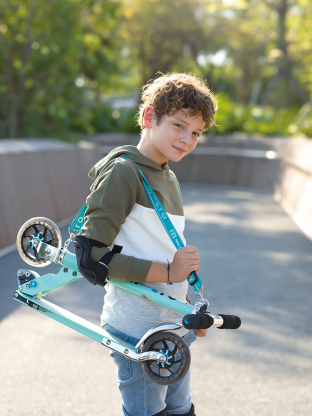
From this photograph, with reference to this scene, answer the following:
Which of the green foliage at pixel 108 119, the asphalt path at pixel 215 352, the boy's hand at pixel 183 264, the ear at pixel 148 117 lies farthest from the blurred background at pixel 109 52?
the boy's hand at pixel 183 264

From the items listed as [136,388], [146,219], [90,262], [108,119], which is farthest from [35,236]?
[108,119]

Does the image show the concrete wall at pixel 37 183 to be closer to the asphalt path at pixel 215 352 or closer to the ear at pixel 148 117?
the asphalt path at pixel 215 352

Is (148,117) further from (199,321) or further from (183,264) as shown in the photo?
(199,321)

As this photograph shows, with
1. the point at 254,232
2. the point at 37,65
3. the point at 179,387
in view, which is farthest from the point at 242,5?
the point at 179,387

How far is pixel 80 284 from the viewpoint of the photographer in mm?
5629

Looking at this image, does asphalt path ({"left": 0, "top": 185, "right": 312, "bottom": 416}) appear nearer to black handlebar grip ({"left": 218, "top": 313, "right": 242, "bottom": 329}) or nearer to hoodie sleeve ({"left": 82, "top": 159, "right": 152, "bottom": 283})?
black handlebar grip ({"left": 218, "top": 313, "right": 242, "bottom": 329})

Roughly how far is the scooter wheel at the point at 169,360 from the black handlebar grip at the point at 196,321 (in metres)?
0.09

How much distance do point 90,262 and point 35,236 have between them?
0.33 meters

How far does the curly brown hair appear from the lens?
1887 mm

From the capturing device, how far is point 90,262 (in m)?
1.75

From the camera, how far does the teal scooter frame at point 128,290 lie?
1.74m

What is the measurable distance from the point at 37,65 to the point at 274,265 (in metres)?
14.0

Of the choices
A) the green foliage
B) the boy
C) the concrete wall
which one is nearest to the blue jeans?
the boy

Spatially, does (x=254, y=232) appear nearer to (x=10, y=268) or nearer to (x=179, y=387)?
(x=10, y=268)
